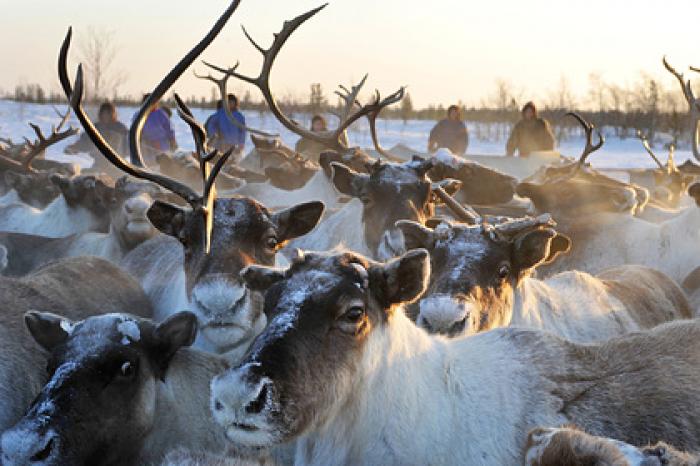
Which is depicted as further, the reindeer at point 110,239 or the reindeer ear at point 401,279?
the reindeer at point 110,239

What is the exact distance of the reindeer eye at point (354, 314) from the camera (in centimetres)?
359

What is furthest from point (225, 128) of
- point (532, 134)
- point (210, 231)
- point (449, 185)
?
point (210, 231)

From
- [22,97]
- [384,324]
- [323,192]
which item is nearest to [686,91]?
[323,192]

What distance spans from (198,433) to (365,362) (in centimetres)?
106

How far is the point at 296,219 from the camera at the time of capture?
222 inches

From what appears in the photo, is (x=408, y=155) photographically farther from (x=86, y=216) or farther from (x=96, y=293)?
(x=96, y=293)

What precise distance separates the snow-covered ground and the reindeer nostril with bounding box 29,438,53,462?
72.4 ft

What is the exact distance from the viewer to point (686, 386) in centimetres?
376

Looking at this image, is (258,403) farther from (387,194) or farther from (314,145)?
(314,145)

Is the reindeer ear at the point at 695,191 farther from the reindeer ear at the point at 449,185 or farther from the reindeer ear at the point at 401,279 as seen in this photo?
the reindeer ear at the point at 401,279

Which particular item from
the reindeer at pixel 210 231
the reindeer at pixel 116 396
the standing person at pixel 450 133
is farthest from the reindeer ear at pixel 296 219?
the standing person at pixel 450 133

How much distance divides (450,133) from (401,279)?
1341cm

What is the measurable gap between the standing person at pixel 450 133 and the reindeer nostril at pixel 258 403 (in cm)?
1385

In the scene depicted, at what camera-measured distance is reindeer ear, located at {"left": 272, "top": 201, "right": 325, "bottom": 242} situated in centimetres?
556
